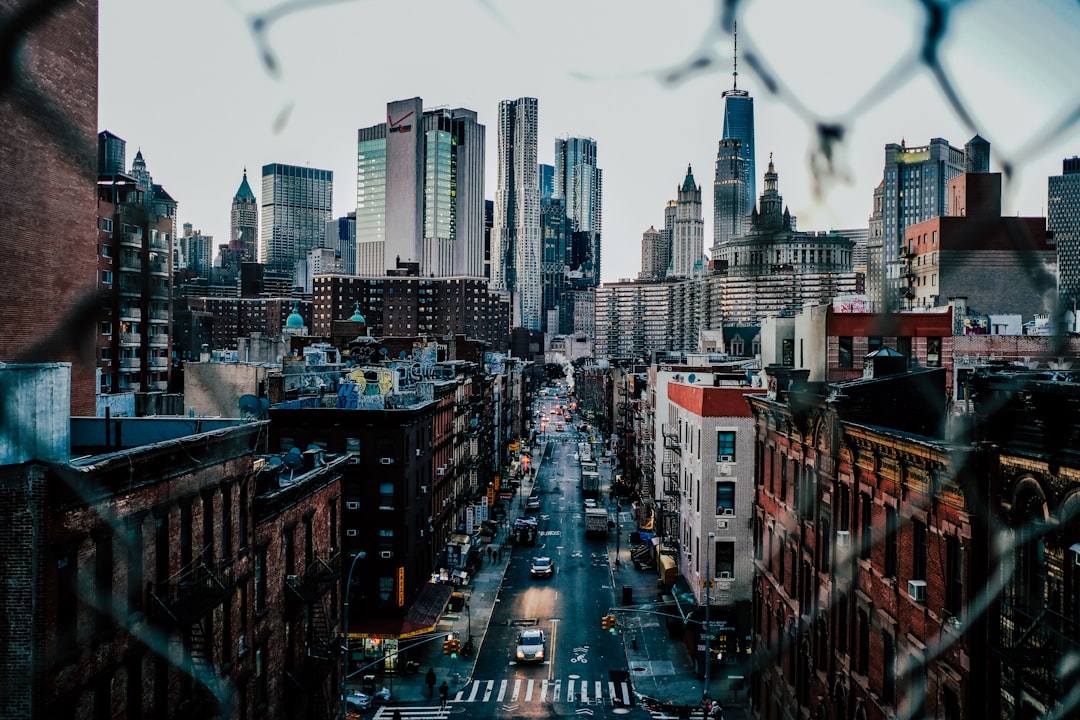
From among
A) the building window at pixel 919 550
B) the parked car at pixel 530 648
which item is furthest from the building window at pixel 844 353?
the building window at pixel 919 550

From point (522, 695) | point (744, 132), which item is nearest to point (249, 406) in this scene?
point (522, 695)

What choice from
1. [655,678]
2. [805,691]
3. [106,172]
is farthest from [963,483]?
[106,172]

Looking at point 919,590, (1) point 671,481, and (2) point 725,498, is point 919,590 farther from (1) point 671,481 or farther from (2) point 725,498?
(1) point 671,481

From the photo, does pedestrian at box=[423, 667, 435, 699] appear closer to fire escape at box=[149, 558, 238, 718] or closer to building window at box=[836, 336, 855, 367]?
fire escape at box=[149, 558, 238, 718]

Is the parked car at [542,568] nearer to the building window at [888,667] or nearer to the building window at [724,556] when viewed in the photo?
the building window at [724,556]

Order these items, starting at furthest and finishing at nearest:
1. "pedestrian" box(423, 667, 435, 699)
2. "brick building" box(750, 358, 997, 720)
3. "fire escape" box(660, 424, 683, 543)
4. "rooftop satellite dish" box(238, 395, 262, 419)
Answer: "fire escape" box(660, 424, 683, 543) → "pedestrian" box(423, 667, 435, 699) → "rooftop satellite dish" box(238, 395, 262, 419) → "brick building" box(750, 358, 997, 720)

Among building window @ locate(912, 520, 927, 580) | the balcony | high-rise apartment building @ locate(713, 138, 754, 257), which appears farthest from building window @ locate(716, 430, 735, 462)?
high-rise apartment building @ locate(713, 138, 754, 257)
